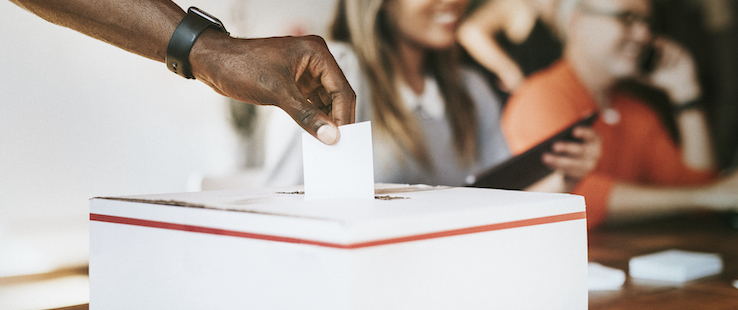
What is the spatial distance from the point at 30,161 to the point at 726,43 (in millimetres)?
2957

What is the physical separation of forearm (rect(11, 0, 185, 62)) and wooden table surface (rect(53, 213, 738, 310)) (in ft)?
1.26

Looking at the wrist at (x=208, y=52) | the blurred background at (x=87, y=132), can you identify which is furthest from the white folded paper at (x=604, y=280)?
the blurred background at (x=87, y=132)

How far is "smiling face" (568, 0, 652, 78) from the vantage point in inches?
108

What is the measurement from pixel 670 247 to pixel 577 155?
87cm

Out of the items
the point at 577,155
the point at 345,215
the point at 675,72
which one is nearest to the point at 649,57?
the point at 675,72

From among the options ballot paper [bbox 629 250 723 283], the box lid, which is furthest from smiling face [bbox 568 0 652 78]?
the box lid

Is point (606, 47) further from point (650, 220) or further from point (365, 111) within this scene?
point (365, 111)

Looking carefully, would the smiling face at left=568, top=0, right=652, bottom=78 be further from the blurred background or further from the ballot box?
the ballot box

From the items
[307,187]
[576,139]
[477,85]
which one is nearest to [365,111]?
[477,85]

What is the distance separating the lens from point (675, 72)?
9.05 ft

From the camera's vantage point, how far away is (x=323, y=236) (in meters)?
0.45

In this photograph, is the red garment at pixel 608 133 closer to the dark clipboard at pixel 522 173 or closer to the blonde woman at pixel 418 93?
the dark clipboard at pixel 522 173

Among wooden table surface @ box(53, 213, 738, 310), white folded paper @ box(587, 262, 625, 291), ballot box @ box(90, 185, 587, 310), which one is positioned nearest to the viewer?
ballot box @ box(90, 185, 587, 310)

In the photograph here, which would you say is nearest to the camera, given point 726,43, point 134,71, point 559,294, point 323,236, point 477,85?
point 323,236
